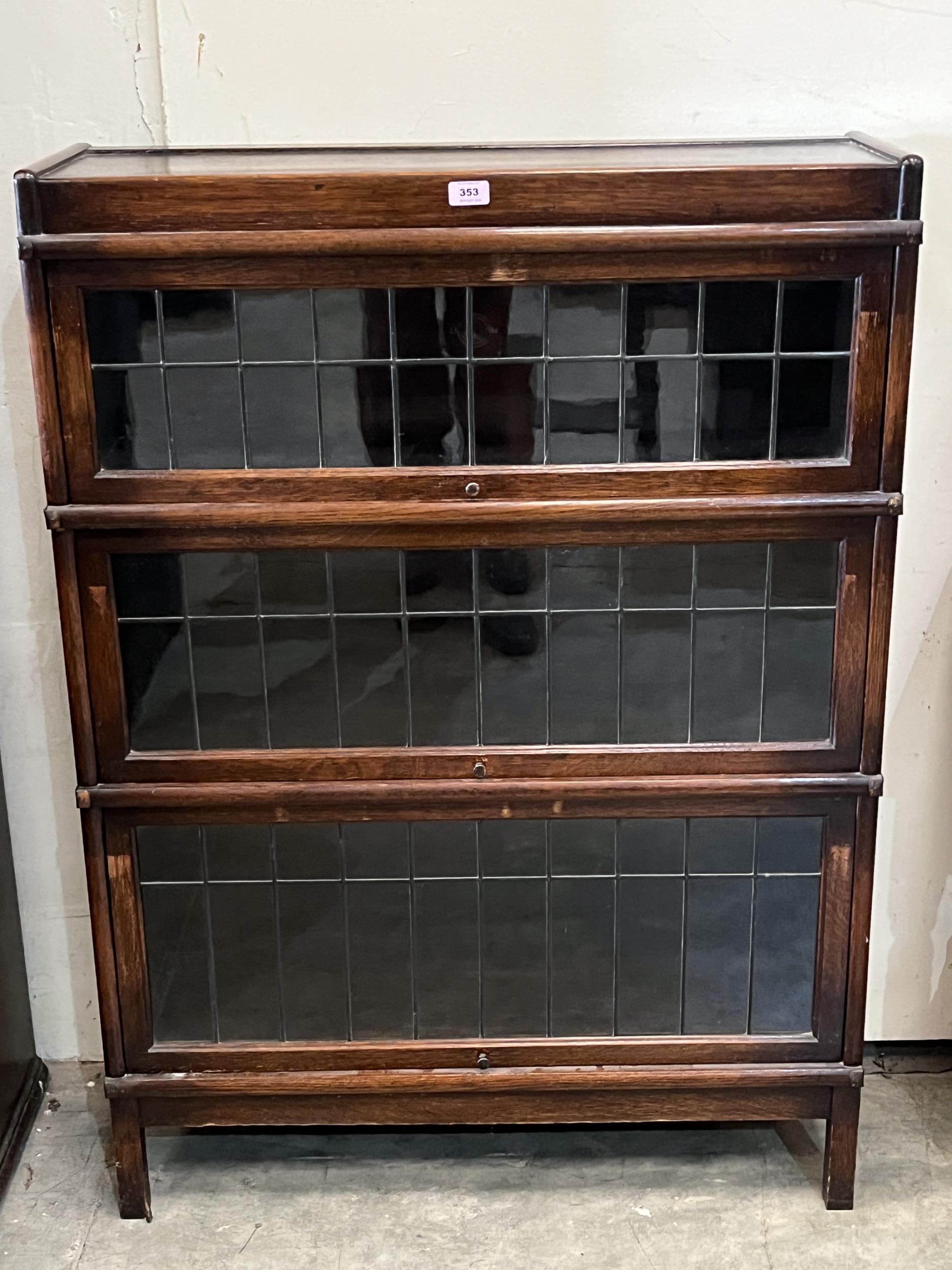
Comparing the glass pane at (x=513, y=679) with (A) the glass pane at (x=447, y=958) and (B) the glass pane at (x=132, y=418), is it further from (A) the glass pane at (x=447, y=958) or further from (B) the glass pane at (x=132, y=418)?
(B) the glass pane at (x=132, y=418)

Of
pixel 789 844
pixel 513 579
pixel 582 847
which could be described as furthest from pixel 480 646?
pixel 789 844

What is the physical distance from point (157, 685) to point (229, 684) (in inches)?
4.4

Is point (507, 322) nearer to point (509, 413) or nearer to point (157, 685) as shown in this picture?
point (509, 413)

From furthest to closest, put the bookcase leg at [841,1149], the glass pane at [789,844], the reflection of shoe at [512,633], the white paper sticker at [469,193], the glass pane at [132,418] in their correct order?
the bookcase leg at [841,1149], the glass pane at [789,844], the reflection of shoe at [512,633], the glass pane at [132,418], the white paper sticker at [469,193]

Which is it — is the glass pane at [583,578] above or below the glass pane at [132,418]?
below

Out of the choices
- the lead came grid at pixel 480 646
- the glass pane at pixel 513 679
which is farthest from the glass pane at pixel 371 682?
the glass pane at pixel 513 679

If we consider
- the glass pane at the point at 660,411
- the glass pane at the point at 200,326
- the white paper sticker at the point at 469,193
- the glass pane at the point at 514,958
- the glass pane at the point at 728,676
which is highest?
the white paper sticker at the point at 469,193

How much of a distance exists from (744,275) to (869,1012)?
1.58m

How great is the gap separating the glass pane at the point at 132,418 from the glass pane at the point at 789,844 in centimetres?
110

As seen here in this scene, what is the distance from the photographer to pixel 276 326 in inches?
79.6

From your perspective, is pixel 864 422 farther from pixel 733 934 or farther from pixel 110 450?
pixel 110 450

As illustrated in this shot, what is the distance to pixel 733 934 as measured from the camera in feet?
7.55

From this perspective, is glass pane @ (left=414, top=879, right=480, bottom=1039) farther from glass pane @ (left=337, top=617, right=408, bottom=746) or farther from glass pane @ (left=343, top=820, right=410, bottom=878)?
glass pane @ (left=337, top=617, right=408, bottom=746)

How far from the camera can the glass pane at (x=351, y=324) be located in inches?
78.9
